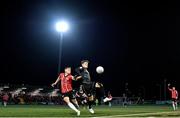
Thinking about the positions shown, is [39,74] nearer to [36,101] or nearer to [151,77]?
[151,77]

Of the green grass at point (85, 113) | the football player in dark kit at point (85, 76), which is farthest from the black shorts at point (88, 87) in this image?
the green grass at point (85, 113)

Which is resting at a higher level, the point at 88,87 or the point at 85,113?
the point at 88,87

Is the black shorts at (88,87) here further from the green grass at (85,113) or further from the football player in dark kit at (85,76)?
the green grass at (85,113)

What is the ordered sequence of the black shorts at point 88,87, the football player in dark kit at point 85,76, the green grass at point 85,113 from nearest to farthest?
the green grass at point 85,113, the football player in dark kit at point 85,76, the black shorts at point 88,87

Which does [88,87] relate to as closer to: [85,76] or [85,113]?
[85,76]

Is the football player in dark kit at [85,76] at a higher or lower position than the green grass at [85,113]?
higher

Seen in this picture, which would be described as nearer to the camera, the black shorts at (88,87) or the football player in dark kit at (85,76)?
the football player in dark kit at (85,76)

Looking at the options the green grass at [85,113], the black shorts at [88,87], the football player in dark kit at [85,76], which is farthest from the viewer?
the black shorts at [88,87]

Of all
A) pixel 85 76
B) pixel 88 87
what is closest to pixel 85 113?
pixel 88 87

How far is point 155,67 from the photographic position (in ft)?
361

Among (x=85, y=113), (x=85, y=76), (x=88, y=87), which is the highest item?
(x=85, y=76)

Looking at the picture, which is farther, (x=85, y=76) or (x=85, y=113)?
(x=85, y=113)

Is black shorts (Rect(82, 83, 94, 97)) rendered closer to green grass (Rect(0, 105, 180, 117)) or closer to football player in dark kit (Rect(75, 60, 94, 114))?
football player in dark kit (Rect(75, 60, 94, 114))

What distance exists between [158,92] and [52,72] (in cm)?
3124
